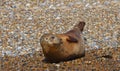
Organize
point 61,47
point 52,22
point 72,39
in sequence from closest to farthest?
point 61,47 < point 72,39 < point 52,22

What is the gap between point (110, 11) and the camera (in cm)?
966

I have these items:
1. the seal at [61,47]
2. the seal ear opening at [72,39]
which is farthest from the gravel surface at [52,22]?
the seal ear opening at [72,39]

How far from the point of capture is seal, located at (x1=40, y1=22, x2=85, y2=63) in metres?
5.94

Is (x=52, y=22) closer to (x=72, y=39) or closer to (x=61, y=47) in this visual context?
(x=72, y=39)

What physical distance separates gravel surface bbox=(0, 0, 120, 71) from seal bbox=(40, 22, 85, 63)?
0.78 ft

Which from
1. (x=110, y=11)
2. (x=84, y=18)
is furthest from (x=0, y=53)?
(x=110, y=11)

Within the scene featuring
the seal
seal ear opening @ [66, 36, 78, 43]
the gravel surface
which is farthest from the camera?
the gravel surface

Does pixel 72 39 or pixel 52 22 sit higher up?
pixel 72 39

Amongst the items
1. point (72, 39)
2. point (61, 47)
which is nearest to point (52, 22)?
point (72, 39)

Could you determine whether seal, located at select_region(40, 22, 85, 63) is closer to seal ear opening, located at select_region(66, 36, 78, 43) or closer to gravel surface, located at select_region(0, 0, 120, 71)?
seal ear opening, located at select_region(66, 36, 78, 43)

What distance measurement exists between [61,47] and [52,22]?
3061mm

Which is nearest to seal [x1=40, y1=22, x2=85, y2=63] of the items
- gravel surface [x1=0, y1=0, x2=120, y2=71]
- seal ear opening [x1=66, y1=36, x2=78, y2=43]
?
seal ear opening [x1=66, y1=36, x2=78, y2=43]

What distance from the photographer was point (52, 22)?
9070mm

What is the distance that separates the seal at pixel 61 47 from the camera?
19.5ft
